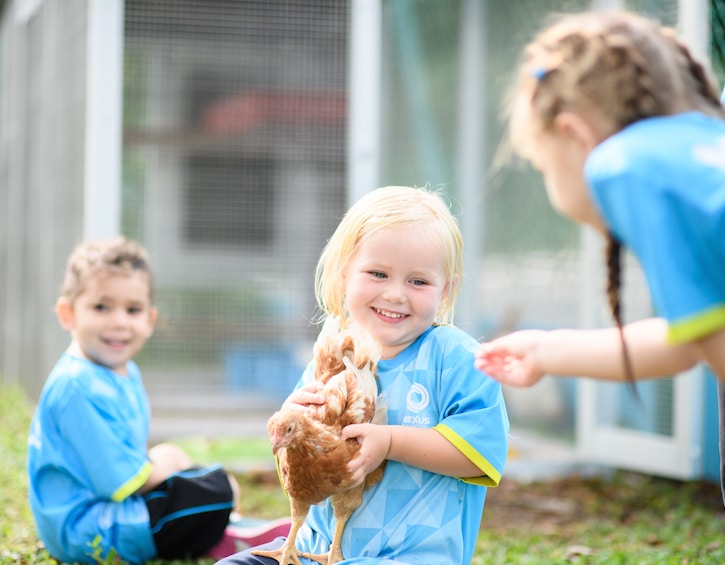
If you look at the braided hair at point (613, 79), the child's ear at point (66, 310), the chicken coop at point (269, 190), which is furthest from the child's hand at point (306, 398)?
the chicken coop at point (269, 190)

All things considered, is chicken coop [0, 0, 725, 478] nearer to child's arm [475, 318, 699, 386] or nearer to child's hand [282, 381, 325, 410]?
child's hand [282, 381, 325, 410]

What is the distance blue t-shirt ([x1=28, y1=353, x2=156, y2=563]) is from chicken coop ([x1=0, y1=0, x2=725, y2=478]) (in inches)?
70.2

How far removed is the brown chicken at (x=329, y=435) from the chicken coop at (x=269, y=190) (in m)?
2.74

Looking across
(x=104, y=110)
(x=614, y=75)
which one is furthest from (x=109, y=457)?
(x=104, y=110)

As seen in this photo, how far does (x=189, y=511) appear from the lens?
10.3 ft

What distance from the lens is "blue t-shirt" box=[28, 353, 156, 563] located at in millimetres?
3002

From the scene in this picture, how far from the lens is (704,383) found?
16.5 feet

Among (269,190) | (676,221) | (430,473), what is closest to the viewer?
(676,221)

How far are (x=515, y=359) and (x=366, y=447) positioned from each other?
1.46 feet

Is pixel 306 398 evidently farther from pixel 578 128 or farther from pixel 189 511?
pixel 189 511

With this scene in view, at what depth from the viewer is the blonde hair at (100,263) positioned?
10.8 ft

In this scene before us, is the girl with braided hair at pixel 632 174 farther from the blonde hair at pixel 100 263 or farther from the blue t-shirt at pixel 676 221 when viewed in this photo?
the blonde hair at pixel 100 263

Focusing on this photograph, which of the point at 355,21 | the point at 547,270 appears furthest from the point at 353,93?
the point at 547,270

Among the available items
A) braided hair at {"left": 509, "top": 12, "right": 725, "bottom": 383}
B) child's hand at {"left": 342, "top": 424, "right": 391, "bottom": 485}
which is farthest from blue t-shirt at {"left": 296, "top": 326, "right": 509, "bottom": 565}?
braided hair at {"left": 509, "top": 12, "right": 725, "bottom": 383}
